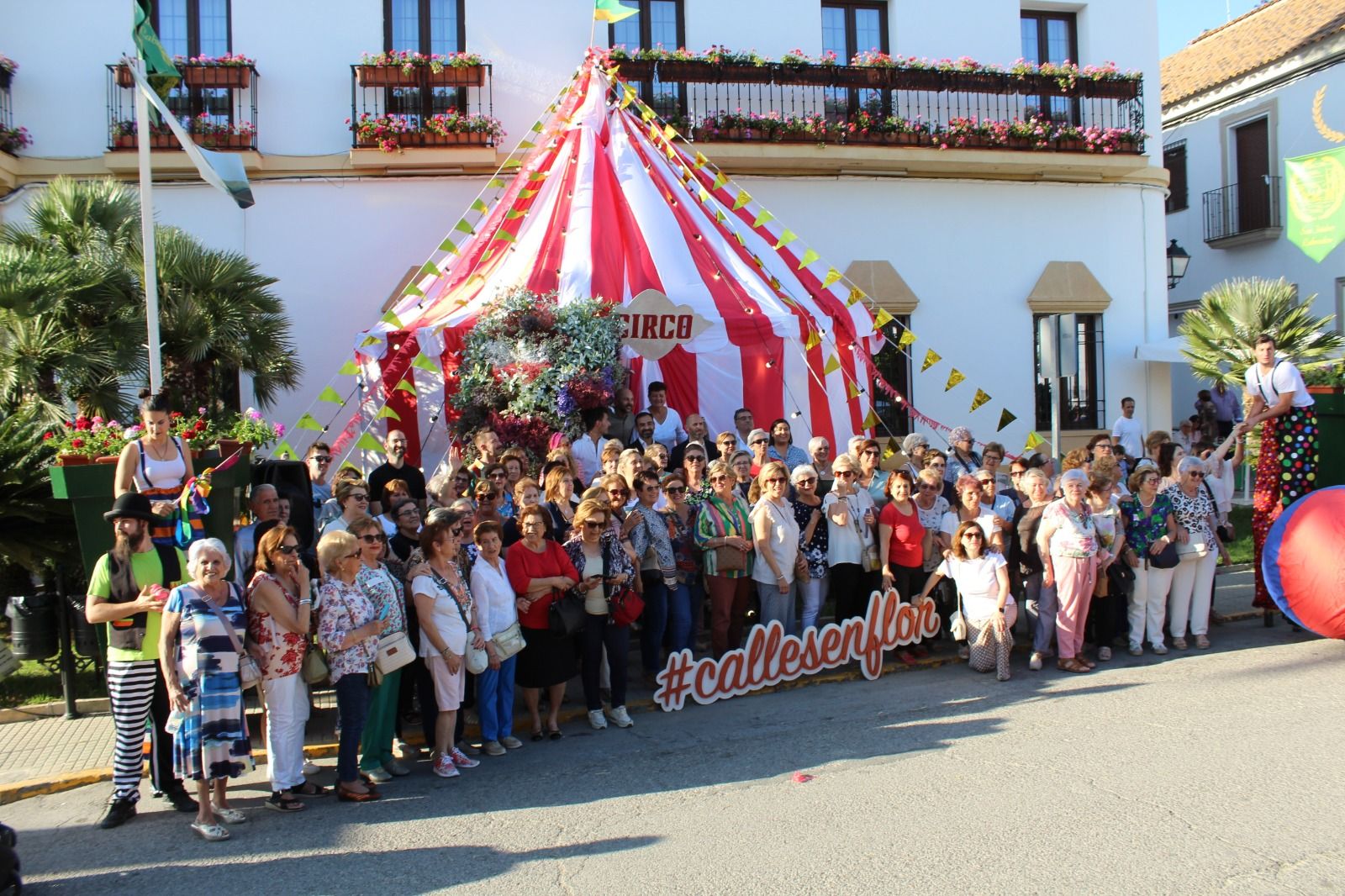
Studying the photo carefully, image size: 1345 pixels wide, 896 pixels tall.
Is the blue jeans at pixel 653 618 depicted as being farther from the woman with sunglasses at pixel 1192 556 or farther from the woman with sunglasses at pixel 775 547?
the woman with sunglasses at pixel 1192 556

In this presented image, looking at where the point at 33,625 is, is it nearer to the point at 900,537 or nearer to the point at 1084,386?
the point at 900,537

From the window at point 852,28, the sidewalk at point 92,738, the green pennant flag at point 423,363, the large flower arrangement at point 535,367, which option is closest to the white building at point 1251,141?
the window at point 852,28

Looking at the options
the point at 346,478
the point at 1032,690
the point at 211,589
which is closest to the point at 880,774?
the point at 1032,690

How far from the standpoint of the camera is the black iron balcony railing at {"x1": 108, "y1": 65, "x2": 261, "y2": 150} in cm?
1380

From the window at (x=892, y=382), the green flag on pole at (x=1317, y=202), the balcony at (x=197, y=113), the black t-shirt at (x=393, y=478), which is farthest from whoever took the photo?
the window at (x=892, y=382)

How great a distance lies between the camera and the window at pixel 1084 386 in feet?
54.9

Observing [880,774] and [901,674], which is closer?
[880,774]

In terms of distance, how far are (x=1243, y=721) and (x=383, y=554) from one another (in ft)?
16.2

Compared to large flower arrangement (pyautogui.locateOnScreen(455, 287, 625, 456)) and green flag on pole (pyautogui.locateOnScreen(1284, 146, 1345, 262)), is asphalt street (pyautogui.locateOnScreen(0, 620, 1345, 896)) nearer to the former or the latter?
large flower arrangement (pyautogui.locateOnScreen(455, 287, 625, 456))

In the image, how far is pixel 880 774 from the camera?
5.72 meters

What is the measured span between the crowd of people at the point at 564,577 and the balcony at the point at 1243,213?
12.1 metres

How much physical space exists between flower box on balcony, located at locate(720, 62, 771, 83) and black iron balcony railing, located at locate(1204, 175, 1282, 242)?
1029 cm

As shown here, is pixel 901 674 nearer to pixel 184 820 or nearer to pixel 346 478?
pixel 346 478

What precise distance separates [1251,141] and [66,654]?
68.0 feet
